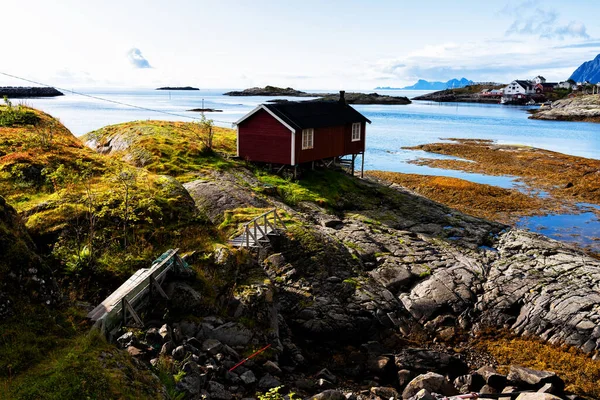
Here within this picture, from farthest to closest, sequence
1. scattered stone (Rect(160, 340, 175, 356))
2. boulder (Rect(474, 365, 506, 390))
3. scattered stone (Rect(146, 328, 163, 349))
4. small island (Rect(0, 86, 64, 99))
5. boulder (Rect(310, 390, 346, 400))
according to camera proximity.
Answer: small island (Rect(0, 86, 64, 99)), boulder (Rect(474, 365, 506, 390)), boulder (Rect(310, 390, 346, 400)), scattered stone (Rect(146, 328, 163, 349)), scattered stone (Rect(160, 340, 175, 356))

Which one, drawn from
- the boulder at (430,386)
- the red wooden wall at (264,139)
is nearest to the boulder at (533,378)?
the boulder at (430,386)

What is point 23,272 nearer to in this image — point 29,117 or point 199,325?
point 199,325

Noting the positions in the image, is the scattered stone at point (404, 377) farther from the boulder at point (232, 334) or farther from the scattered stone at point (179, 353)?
the scattered stone at point (179, 353)

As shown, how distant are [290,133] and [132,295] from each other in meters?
23.4

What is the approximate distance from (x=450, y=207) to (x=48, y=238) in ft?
→ 97.2

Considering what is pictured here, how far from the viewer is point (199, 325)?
1480cm

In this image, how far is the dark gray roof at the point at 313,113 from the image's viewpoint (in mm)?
35062

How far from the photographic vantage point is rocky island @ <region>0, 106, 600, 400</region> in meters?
9.88

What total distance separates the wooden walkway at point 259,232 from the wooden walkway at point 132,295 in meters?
Result: 5.14

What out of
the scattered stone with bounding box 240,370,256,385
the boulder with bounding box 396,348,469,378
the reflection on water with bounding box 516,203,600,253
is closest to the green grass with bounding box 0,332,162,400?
the scattered stone with bounding box 240,370,256,385

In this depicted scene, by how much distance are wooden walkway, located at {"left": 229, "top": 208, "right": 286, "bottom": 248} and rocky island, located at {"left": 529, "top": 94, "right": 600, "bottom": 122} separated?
126742 mm

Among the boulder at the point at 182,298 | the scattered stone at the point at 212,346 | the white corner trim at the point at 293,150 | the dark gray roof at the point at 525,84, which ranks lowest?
the scattered stone at the point at 212,346

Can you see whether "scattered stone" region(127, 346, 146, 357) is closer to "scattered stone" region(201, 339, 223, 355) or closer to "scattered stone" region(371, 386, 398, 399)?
"scattered stone" region(201, 339, 223, 355)

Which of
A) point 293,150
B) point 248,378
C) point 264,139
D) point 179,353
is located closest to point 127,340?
point 179,353
